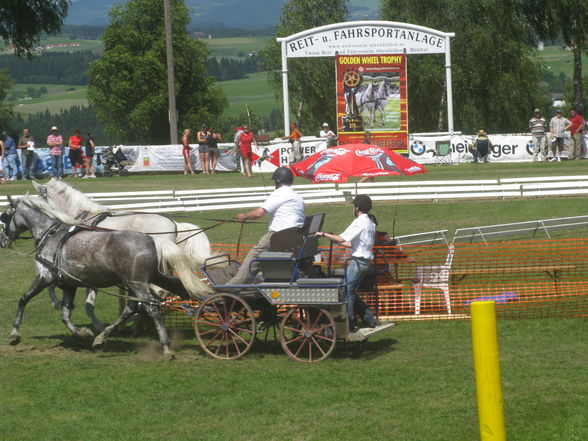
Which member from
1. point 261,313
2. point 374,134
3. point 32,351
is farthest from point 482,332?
point 374,134

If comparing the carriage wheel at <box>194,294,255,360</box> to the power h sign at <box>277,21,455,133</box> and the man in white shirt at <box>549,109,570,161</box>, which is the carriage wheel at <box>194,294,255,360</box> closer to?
the man in white shirt at <box>549,109,570,161</box>

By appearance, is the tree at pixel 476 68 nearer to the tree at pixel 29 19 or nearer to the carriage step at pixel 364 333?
the tree at pixel 29 19

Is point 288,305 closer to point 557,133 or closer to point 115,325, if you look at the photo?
point 115,325

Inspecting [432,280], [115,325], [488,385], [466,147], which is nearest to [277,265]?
[115,325]

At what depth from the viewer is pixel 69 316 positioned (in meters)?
12.2

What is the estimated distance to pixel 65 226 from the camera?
12188mm

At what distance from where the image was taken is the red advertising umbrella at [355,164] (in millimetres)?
15383

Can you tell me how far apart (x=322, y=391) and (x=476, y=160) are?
29.7 metres

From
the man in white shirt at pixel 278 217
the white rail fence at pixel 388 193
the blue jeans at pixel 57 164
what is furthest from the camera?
the blue jeans at pixel 57 164

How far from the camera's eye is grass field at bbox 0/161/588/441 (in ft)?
28.0

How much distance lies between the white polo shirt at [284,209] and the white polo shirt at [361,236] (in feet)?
1.99

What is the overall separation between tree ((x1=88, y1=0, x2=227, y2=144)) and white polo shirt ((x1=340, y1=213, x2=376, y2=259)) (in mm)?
66852

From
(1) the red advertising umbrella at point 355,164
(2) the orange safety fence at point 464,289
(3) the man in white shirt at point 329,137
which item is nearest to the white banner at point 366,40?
(3) the man in white shirt at point 329,137

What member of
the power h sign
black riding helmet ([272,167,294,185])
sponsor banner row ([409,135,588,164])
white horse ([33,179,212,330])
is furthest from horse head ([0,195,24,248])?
sponsor banner row ([409,135,588,164])
